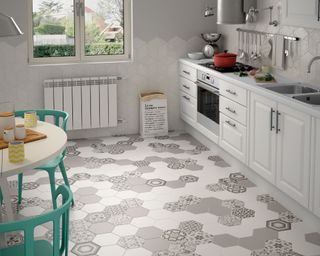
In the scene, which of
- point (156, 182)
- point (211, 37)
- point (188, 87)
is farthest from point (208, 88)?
point (156, 182)

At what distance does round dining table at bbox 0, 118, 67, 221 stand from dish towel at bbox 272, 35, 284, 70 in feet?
7.70

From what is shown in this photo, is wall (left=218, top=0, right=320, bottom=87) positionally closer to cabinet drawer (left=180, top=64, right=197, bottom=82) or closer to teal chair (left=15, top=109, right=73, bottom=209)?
cabinet drawer (left=180, top=64, right=197, bottom=82)

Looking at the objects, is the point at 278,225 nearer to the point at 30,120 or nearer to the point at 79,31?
the point at 30,120

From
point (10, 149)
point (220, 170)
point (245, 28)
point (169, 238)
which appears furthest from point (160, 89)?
point (10, 149)

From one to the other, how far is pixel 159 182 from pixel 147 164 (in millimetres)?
542

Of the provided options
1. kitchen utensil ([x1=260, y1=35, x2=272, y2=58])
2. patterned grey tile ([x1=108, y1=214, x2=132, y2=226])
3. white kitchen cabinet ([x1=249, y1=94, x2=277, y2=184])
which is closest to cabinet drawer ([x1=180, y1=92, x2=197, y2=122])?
kitchen utensil ([x1=260, y1=35, x2=272, y2=58])

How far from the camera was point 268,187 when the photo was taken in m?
4.70

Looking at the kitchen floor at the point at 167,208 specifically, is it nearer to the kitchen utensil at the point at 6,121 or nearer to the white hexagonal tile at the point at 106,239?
the white hexagonal tile at the point at 106,239

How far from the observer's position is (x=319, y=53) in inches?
182

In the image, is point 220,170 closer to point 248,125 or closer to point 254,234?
point 248,125

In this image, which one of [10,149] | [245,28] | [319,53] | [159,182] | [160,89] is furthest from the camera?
[160,89]

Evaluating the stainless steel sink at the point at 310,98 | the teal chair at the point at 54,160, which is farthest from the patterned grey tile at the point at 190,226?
the stainless steel sink at the point at 310,98

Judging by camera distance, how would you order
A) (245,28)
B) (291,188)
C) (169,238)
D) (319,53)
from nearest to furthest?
(169,238) < (291,188) < (319,53) < (245,28)

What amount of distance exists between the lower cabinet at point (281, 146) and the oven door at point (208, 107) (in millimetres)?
860
